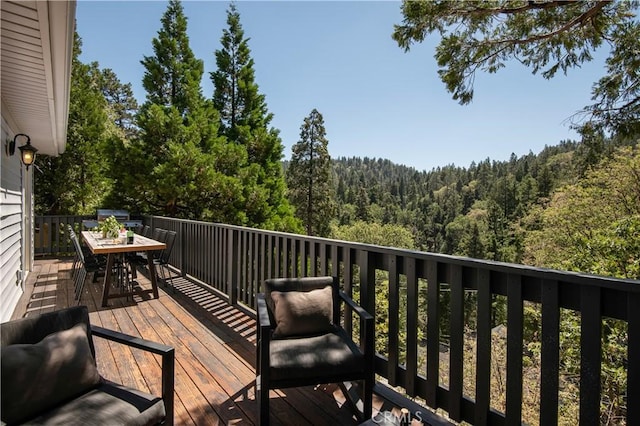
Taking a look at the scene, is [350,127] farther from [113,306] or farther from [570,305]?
[570,305]

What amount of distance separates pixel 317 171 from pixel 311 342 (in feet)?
78.9

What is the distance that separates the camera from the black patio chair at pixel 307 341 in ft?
6.67

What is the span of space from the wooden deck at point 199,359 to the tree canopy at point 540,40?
5.02 metres

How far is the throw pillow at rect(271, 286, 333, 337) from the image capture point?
2.43 meters

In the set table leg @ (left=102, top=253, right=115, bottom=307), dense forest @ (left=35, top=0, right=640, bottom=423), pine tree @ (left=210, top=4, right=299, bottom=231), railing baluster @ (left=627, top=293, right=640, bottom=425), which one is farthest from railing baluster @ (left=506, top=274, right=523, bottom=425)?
pine tree @ (left=210, top=4, right=299, bottom=231)

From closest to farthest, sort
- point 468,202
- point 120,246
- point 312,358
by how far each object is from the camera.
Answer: point 312,358 → point 120,246 → point 468,202

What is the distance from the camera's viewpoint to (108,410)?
1.55 m

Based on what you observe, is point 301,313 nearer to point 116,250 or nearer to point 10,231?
point 116,250

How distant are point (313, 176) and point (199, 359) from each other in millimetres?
23364

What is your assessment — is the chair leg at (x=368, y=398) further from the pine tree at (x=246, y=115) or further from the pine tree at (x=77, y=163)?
the pine tree at (x=246, y=115)

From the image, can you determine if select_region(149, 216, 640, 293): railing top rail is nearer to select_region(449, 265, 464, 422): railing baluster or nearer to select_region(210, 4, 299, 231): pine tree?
select_region(449, 265, 464, 422): railing baluster

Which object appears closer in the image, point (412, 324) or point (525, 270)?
point (525, 270)

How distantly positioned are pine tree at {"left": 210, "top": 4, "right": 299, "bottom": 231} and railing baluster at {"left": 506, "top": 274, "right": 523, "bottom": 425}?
50.6 feet

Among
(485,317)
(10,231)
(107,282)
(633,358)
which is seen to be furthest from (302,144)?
(633,358)
